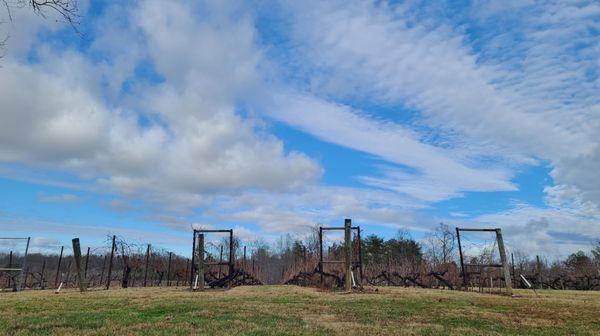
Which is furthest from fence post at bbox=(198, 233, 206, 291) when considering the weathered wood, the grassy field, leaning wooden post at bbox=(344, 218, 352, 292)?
the grassy field

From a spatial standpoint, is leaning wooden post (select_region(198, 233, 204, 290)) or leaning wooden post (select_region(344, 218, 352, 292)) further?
leaning wooden post (select_region(198, 233, 204, 290))

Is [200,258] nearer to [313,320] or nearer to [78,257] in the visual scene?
[78,257]

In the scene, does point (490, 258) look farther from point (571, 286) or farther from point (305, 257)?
point (571, 286)

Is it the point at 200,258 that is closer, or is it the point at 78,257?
the point at 200,258

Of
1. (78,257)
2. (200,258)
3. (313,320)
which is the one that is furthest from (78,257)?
(313,320)

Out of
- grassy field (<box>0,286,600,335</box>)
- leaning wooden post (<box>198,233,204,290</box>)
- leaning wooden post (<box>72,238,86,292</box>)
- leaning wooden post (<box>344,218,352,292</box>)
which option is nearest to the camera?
grassy field (<box>0,286,600,335</box>)

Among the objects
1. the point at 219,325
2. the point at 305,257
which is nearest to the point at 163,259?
the point at 305,257

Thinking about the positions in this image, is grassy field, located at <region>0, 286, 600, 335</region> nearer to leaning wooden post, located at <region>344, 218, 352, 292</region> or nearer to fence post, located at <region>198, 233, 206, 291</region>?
leaning wooden post, located at <region>344, 218, 352, 292</region>

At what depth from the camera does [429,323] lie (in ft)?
27.8

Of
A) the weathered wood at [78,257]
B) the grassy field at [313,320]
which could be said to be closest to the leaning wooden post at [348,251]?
the grassy field at [313,320]

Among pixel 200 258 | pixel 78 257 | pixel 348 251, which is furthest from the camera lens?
pixel 78 257

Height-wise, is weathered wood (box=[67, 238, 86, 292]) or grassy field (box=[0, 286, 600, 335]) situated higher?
weathered wood (box=[67, 238, 86, 292])

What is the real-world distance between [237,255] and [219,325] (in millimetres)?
21727

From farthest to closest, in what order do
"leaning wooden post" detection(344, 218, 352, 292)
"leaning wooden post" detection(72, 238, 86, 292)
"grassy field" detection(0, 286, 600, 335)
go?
1. "leaning wooden post" detection(72, 238, 86, 292)
2. "leaning wooden post" detection(344, 218, 352, 292)
3. "grassy field" detection(0, 286, 600, 335)
